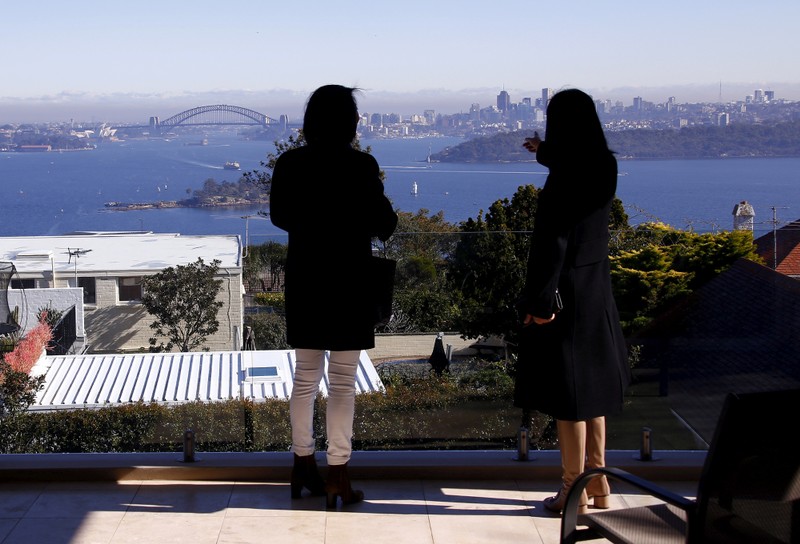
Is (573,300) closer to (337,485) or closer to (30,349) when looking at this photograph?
(337,485)

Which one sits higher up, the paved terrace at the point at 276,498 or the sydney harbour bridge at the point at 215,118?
the sydney harbour bridge at the point at 215,118

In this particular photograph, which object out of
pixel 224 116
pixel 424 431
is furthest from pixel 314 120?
pixel 224 116

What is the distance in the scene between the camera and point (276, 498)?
328 centimetres

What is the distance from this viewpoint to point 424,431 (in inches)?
145

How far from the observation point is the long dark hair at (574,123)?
2865 mm

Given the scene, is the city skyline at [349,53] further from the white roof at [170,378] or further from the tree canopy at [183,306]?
the white roof at [170,378]

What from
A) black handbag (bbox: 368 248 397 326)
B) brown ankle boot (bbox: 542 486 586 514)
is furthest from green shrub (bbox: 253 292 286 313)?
brown ankle boot (bbox: 542 486 586 514)

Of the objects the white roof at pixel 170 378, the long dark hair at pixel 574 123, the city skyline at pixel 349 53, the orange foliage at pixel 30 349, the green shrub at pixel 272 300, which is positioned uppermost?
the city skyline at pixel 349 53

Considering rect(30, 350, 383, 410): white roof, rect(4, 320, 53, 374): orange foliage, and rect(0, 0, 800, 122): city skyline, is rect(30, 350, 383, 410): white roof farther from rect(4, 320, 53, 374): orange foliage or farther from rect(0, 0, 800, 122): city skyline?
rect(0, 0, 800, 122): city skyline

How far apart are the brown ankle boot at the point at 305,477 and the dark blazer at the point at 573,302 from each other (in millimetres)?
751

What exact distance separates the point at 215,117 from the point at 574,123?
9402mm

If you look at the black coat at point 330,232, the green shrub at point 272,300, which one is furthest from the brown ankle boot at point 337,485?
the green shrub at point 272,300

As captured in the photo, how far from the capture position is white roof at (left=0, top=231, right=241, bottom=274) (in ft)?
13.7

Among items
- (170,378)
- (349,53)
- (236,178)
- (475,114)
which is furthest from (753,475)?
(236,178)
